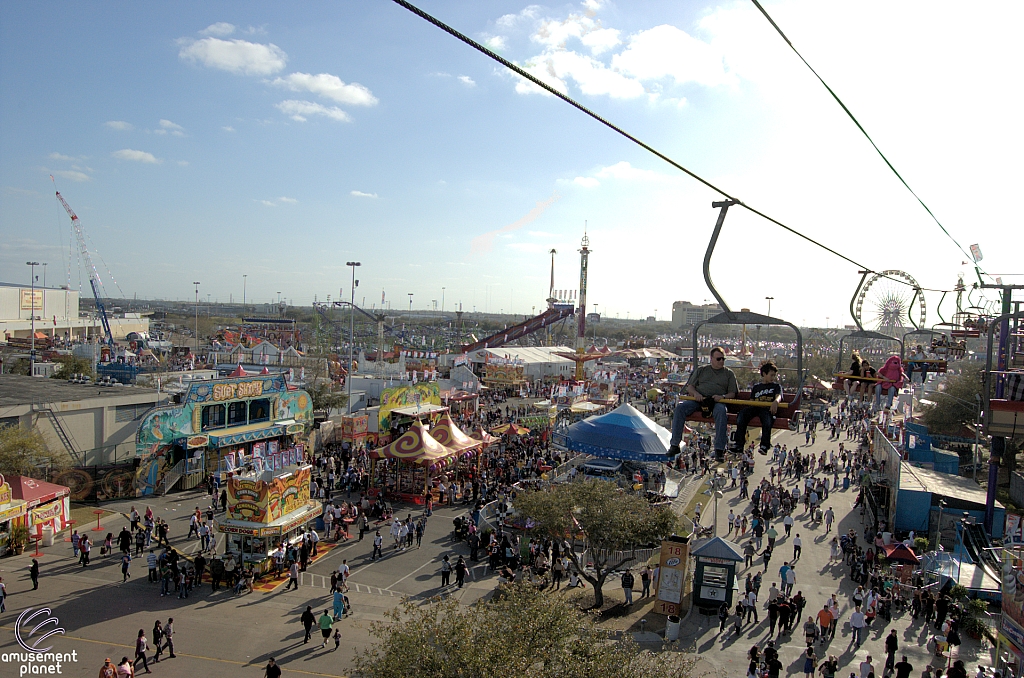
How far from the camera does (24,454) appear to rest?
55.0 ft

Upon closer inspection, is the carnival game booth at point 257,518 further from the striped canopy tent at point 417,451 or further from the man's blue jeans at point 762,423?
the man's blue jeans at point 762,423

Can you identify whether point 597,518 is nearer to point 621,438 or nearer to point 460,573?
point 460,573

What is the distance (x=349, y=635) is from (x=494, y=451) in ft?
47.1

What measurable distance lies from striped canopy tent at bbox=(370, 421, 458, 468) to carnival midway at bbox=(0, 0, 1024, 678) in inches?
4.1

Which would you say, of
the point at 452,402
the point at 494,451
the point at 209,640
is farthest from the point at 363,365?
the point at 209,640

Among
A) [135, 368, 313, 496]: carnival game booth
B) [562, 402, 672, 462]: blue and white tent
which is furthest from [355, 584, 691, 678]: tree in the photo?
[562, 402, 672, 462]: blue and white tent

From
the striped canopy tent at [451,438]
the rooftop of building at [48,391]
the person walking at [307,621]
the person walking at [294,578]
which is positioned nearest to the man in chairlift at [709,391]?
the person walking at [307,621]

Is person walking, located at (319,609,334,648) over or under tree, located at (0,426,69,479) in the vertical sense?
under

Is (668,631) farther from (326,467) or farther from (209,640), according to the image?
(326,467)

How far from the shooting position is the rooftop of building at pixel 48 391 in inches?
800

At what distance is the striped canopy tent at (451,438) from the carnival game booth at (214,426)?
499cm

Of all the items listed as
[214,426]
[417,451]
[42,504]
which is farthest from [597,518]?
[214,426]

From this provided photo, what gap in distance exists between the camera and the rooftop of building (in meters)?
20.3

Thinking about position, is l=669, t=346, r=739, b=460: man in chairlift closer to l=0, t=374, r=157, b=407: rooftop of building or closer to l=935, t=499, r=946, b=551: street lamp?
l=935, t=499, r=946, b=551: street lamp
